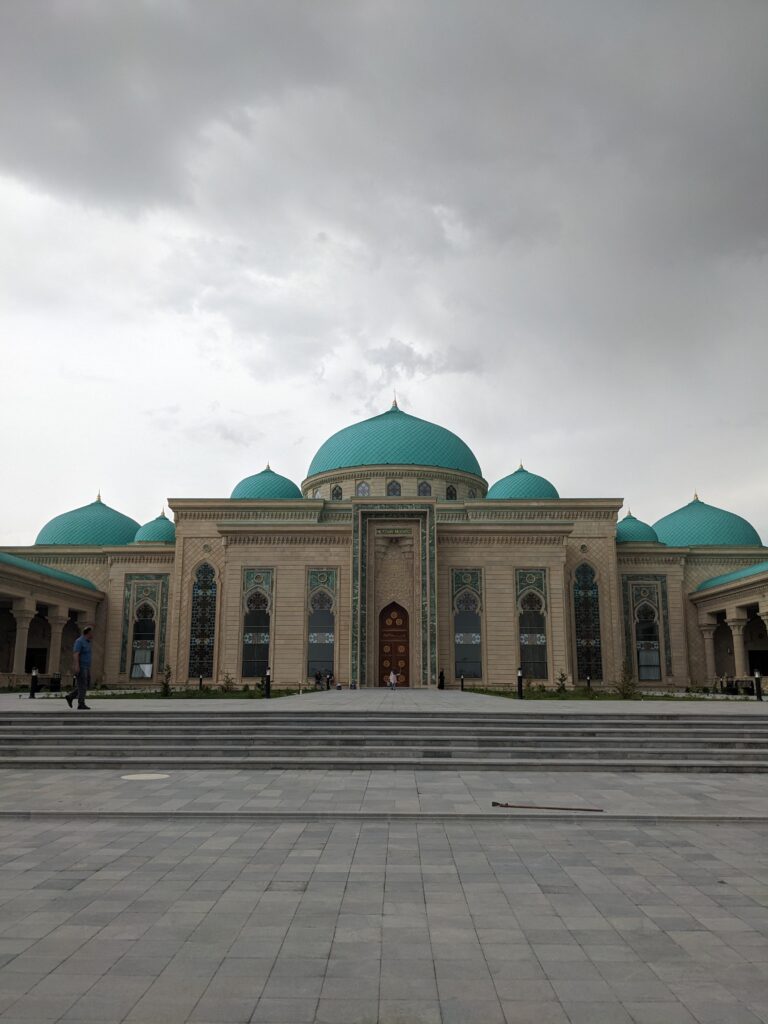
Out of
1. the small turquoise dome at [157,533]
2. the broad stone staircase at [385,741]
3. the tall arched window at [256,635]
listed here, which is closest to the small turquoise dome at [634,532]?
the tall arched window at [256,635]

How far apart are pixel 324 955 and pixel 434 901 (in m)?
1.21

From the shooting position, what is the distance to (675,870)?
20.8 ft

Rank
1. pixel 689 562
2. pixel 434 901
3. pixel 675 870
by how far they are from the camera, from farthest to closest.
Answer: pixel 689 562, pixel 675 870, pixel 434 901

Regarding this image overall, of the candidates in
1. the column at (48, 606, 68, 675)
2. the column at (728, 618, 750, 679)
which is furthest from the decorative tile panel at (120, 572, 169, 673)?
the column at (728, 618, 750, 679)

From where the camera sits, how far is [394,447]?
3759cm

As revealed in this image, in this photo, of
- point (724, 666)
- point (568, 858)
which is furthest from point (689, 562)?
point (568, 858)

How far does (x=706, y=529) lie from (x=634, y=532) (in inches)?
160

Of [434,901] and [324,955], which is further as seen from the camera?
[434,901]

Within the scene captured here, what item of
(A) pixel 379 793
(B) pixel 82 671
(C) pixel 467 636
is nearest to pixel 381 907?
(A) pixel 379 793

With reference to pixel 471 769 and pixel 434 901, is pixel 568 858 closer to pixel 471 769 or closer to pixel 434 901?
pixel 434 901

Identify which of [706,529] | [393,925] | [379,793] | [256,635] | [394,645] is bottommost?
[393,925]

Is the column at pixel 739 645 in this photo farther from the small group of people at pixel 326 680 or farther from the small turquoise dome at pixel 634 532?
the small group of people at pixel 326 680

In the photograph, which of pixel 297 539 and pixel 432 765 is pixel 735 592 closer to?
pixel 297 539

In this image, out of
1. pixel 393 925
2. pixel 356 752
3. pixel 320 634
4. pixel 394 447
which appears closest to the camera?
pixel 393 925
